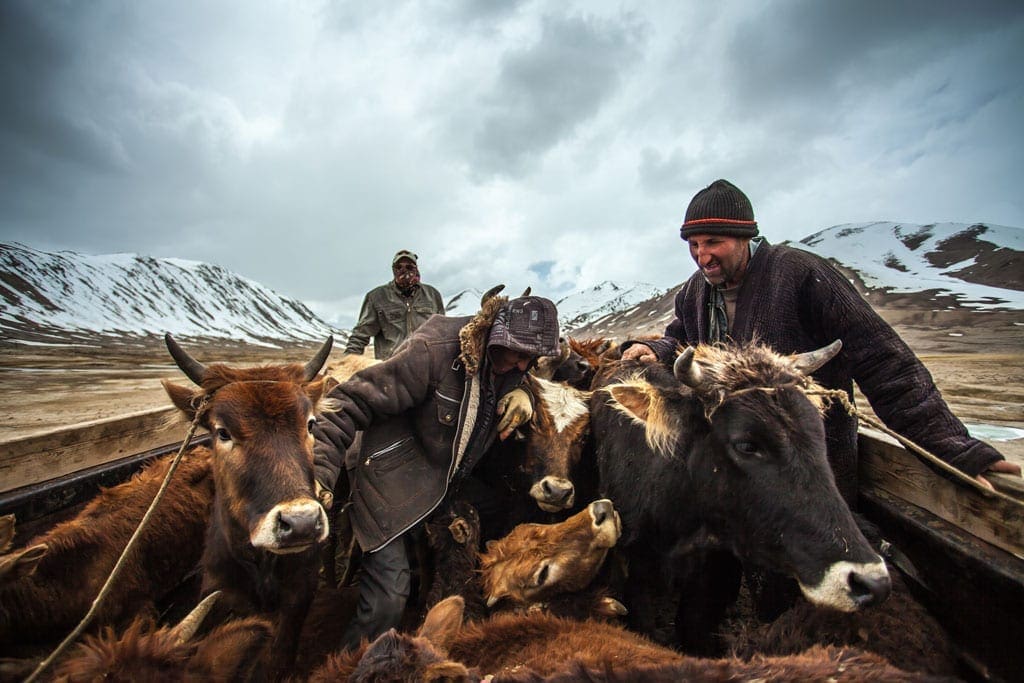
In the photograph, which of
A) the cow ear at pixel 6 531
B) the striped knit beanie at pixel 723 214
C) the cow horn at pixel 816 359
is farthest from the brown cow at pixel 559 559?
the cow ear at pixel 6 531

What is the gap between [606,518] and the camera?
10.4 ft

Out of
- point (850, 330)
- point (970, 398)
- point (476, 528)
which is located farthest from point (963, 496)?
point (970, 398)

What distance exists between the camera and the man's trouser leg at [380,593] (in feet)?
11.3

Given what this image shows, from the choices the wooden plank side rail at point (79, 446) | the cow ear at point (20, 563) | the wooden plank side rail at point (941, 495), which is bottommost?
the wooden plank side rail at point (941, 495)

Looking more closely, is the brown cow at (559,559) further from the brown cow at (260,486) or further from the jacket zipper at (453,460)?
the brown cow at (260,486)

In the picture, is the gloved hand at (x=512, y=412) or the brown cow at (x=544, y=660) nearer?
the brown cow at (x=544, y=660)

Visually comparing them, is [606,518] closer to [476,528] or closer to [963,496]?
[476,528]

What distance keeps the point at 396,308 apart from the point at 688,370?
6.66 meters

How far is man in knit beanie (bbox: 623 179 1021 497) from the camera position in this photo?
300 centimetres

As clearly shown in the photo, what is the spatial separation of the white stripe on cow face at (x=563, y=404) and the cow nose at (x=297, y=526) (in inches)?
83.5

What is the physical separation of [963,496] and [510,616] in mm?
2582

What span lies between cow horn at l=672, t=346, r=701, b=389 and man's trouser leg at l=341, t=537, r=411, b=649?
243 centimetres

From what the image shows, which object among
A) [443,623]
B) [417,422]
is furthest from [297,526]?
[417,422]

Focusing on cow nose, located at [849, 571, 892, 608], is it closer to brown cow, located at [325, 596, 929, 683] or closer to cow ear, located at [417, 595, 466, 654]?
brown cow, located at [325, 596, 929, 683]
